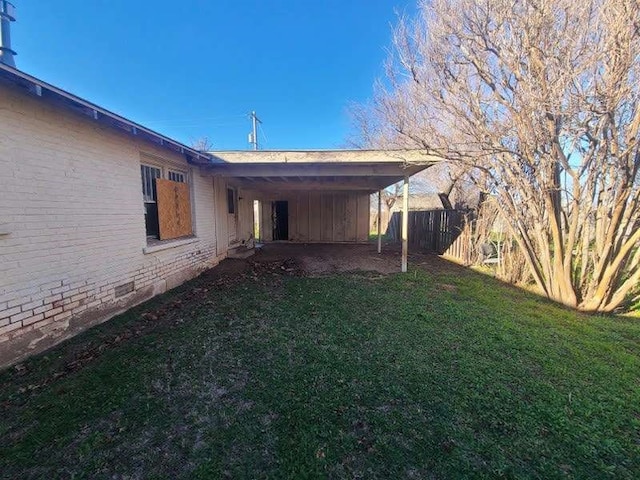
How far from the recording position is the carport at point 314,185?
6750 millimetres

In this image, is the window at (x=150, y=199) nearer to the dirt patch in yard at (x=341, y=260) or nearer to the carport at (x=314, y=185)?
the carport at (x=314, y=185)

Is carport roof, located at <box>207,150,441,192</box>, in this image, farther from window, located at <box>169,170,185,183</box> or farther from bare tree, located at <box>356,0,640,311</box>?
window, located at <box>169,170,185,183</box>

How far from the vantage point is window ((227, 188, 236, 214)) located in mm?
9251

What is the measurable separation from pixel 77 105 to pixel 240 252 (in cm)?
646

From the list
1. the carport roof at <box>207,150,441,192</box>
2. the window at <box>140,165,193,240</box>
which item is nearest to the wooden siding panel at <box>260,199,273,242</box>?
the carport roof at <box>207,150,441,192</box>

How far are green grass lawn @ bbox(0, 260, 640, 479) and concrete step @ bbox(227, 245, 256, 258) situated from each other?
177 inches

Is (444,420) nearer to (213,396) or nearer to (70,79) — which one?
(213,396)

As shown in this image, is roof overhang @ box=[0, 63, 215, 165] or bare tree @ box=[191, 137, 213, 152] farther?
bare tree @ box=[191, 137, 213, 152]

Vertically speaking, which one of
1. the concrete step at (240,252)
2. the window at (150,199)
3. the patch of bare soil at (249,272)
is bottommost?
the patch of bare soil at (249,272)

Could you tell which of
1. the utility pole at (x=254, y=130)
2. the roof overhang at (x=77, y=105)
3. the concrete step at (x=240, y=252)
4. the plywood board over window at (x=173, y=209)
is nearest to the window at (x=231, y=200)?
the concrete step at (x=240, y=252)

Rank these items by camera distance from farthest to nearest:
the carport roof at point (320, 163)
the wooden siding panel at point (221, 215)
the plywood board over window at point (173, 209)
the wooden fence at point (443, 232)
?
1. the wooden fence at point (443, 232)
2. the wooden siding panel at point (221, 215)
3. the carport roof at point (320, 163)
4. the plywood board over window at point (173, 209)

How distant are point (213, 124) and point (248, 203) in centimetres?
1447

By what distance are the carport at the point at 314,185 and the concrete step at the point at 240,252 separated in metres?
1.10

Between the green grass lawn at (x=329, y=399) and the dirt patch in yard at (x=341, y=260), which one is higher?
the dirt patch in yard at (x=341, y=260)
